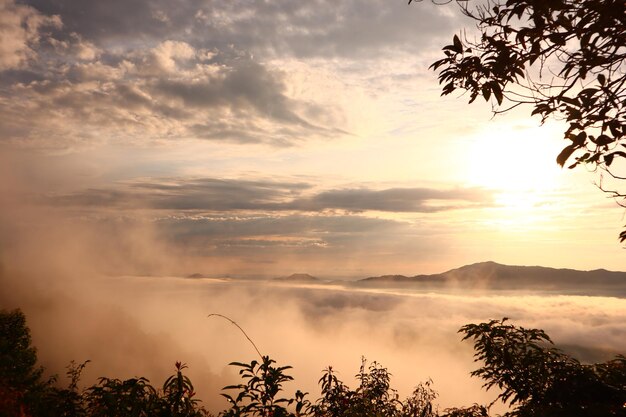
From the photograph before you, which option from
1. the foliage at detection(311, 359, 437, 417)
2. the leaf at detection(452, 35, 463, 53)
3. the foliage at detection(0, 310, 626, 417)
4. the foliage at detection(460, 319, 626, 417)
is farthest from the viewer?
the foliage at detection(311, 359, 437, 417)

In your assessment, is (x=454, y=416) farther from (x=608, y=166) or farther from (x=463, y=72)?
(x=463, y=72)

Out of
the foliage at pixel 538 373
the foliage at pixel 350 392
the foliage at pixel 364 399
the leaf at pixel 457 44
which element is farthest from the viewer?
the foliage at pixel 364 399

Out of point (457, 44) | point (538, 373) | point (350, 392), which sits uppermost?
point (457, 44)

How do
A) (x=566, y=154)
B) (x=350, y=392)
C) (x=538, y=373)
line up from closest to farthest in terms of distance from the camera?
(x=566, y=154)
(x=538, y=373)
(x=350, y=392)

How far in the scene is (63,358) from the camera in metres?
164

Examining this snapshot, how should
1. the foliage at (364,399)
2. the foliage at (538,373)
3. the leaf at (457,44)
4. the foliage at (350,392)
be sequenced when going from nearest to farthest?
1. the foliage at (350,392)
2. the leaf at (457,44)
3. the foliage at (538,373)
4. the foliage at (364,399)

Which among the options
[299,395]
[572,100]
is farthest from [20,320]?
[572,100]

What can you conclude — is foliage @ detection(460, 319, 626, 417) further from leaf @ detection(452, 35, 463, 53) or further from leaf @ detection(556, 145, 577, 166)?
leaf @ detection(452, 35, 463, 53)

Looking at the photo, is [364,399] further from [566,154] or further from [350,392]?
[566,154]

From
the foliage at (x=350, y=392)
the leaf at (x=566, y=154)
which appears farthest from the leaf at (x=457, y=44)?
the foliage at (x=350, y=392)

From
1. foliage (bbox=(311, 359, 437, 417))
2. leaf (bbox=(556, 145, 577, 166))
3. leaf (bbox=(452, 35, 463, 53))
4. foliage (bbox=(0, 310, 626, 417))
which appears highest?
leaf (bbox=(452, 35, 463, 53))

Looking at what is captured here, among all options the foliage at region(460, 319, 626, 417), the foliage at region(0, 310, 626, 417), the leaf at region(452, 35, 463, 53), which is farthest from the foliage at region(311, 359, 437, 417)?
the leaf at region(452, 35, 463, 53)

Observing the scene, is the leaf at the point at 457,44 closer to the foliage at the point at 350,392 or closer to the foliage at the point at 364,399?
the foliage at the point at 350,392

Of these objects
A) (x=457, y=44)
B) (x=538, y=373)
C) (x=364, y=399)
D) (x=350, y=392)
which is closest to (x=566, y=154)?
(x=457, y=44)
